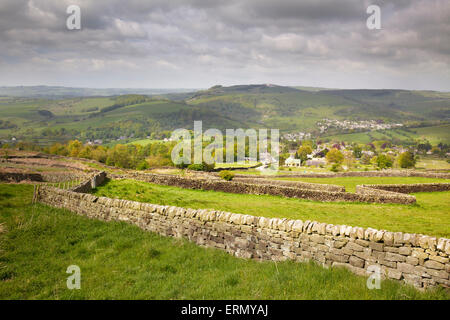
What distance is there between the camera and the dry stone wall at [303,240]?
662 cm

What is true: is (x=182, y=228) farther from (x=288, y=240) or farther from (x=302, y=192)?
(x=302, y=192)

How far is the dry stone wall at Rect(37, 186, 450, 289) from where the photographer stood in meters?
6.62

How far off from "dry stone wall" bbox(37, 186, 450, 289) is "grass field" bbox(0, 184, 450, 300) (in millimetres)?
382

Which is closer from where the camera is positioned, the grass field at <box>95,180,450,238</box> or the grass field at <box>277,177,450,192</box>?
the grass field at <box>95,180,450,238</box>

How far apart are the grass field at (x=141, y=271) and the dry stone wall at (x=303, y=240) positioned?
1.25 ft

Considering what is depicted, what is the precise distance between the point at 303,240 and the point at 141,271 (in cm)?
455

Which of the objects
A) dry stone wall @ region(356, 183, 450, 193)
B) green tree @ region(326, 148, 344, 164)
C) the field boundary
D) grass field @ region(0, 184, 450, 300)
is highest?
the field boundary

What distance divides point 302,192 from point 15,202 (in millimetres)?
18495

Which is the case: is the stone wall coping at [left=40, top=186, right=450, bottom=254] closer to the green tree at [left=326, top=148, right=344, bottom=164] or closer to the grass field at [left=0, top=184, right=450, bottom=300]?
the grass field at [left=0, top=184, right=450, bottom=300]

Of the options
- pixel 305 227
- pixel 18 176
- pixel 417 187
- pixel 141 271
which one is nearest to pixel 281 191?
pixel 417 187

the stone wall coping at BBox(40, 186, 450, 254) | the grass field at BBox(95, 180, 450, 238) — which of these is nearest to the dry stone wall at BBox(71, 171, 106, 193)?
the grass field at BBox(95, 180, 450, 238)

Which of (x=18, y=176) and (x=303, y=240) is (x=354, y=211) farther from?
(x=18, y=176)

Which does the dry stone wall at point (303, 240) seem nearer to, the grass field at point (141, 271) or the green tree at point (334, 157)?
the grass field at point (141, 271)

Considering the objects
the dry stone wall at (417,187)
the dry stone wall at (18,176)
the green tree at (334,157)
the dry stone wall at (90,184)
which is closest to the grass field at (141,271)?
the dry stone wall at (90,184)
